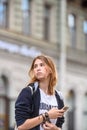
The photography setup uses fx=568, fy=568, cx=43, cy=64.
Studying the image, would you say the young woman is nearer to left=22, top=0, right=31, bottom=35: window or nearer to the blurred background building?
the blurred background building

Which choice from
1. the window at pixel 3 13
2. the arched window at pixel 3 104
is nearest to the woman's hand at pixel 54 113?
the arched window at pixel 3 104

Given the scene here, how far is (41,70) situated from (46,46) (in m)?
19.7

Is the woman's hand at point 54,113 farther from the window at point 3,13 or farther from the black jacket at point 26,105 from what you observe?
the window at point 3,13

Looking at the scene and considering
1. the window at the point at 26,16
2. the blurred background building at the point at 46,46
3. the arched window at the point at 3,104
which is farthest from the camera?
the window at the point at 26,16

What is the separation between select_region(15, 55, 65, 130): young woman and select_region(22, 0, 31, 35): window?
1863cm

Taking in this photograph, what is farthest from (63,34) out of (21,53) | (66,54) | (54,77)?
(54,77)

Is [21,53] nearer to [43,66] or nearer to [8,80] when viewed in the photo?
[8,80]

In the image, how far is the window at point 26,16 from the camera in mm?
22734

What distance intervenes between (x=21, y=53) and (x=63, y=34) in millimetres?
2903

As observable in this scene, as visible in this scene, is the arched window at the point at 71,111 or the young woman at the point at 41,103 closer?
the young woman at the point at 41,103

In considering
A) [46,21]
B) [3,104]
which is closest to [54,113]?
[3,104]

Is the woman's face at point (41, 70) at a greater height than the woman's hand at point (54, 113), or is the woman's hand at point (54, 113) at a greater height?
the woman's face at point (41, 70)

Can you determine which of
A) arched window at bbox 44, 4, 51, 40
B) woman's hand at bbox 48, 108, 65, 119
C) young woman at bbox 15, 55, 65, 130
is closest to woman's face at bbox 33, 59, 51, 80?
young woman at bbox 15, 55, 65, 130

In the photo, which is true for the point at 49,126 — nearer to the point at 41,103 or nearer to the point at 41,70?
the point at 41,103
